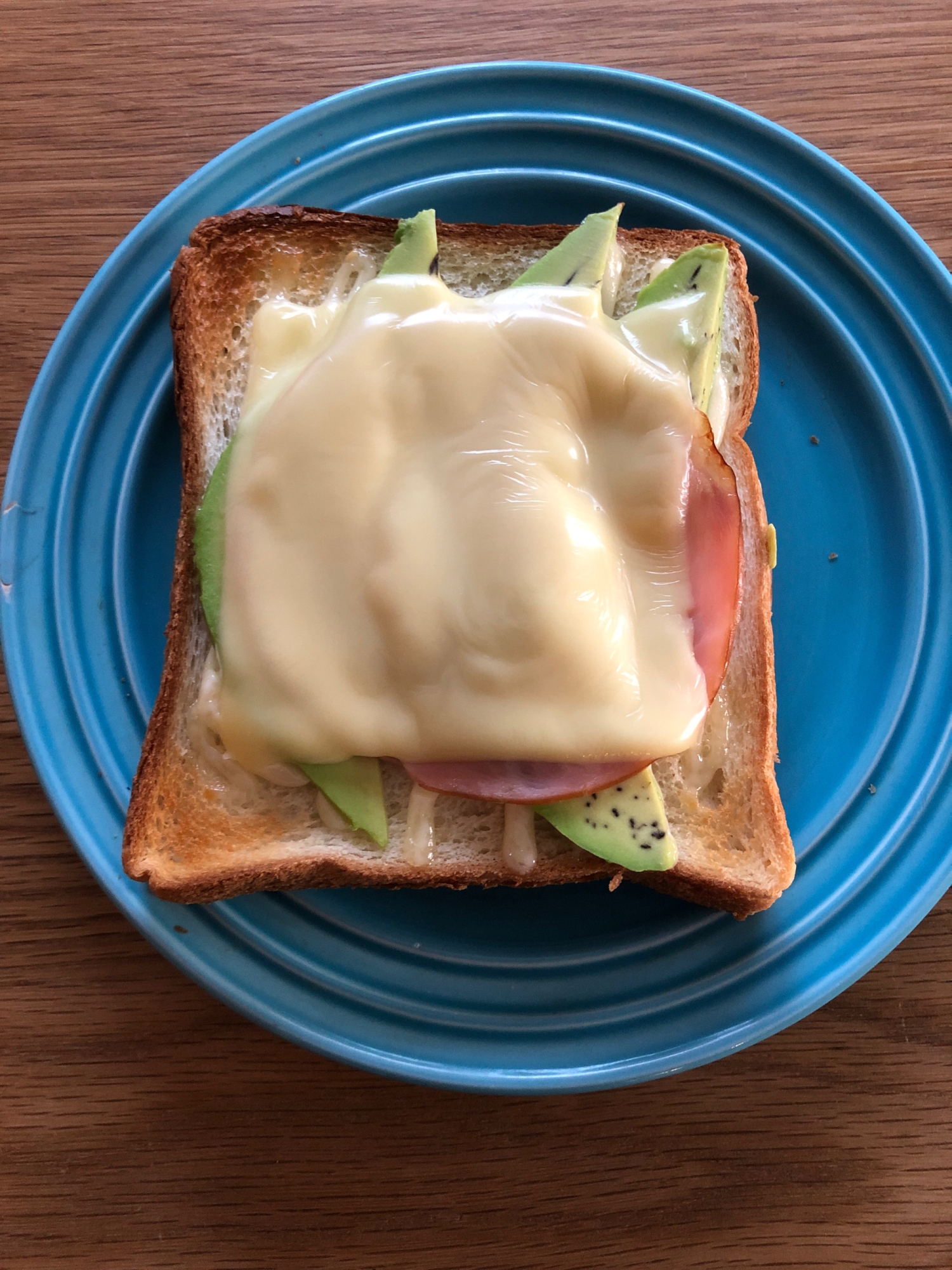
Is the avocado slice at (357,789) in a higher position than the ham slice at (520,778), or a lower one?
lower

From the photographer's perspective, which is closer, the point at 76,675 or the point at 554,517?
the point at 554,517

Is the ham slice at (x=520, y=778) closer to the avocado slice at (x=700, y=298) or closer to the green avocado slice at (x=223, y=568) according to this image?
the green avocado slice at (x=223, y=568)

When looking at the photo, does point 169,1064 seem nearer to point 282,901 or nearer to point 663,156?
point 282,901

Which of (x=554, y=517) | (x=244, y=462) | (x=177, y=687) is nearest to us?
(x=554, y=517)

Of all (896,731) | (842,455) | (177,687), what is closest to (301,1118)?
(177,687)

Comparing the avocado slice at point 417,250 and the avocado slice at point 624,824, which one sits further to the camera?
the avocado slice at point 417,250

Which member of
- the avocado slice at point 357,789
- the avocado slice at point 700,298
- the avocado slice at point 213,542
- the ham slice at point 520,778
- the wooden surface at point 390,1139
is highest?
the avocado slice at point 700,298

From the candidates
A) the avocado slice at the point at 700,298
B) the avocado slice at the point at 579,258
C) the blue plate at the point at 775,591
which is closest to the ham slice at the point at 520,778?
the blue plate at the point at 775,591
